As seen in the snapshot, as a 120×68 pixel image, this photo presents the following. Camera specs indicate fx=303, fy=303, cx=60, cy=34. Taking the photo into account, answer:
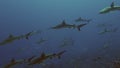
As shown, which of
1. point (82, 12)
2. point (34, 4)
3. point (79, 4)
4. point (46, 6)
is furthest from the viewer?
point (79, 4)

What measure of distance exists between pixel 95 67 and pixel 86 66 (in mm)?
1103

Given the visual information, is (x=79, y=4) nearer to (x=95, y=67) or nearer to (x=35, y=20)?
(x=35, y=20)

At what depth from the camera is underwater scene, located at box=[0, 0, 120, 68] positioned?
6.65 m

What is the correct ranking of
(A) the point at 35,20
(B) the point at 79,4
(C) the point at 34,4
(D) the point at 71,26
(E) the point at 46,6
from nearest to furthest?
(D) the point at 71,26
(A) the point at 35,20
(C) the point at 34,4
(E) the point at 46,6
(B) the point at 79,4

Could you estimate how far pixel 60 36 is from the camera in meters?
60.2

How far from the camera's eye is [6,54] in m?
38.4

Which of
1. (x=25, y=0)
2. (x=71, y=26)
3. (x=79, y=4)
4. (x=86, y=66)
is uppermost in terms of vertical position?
(x=71, y=26)

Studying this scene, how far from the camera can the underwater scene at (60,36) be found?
665 centimetres

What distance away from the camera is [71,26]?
749cm

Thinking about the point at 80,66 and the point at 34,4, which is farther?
the point at 34,4

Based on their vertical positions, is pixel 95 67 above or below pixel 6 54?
Answer: above

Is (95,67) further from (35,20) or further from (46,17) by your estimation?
(46,17)

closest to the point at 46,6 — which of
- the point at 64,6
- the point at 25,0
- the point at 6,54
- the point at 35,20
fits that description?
the point at 64,6

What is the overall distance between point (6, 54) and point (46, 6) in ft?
266
